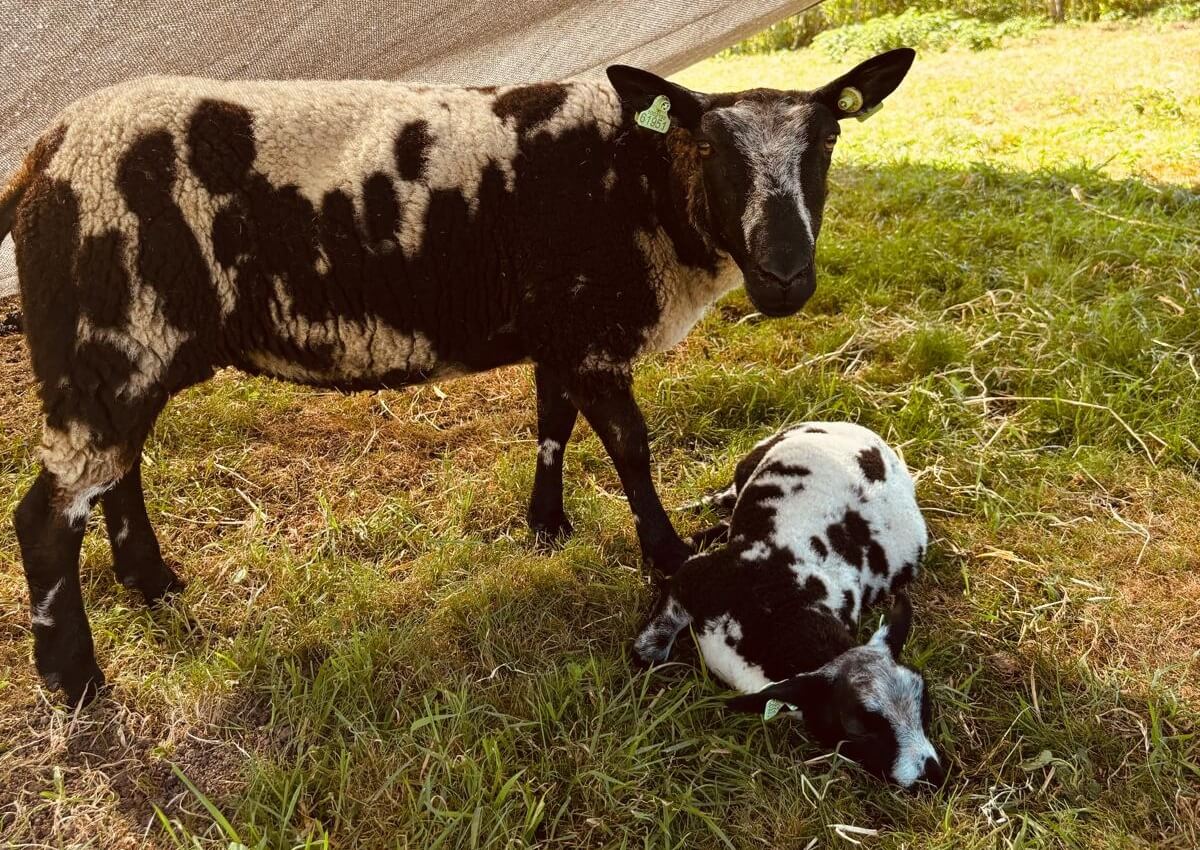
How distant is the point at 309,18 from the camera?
342 cm

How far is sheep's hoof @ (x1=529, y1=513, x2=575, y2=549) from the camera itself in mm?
3756

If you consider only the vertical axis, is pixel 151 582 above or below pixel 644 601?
above

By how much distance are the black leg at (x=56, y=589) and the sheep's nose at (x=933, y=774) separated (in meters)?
2.64

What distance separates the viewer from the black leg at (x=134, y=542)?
10.8 ft

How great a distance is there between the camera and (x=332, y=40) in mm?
3584

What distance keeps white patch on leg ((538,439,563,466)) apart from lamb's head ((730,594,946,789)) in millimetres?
1399

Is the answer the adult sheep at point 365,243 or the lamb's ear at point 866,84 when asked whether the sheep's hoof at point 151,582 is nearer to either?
the adult sheep at point 365,243

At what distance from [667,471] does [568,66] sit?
2016mm

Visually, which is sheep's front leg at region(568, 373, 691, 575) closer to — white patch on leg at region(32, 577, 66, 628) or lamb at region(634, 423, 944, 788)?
lamb at region(634, 423, 944, 788)

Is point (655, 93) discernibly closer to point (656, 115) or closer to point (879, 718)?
point (656, 115)

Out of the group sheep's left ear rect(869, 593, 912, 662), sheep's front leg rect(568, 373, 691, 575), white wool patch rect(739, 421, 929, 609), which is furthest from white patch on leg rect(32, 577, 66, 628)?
sheep's left ear rect(869, 593, 912, 662)

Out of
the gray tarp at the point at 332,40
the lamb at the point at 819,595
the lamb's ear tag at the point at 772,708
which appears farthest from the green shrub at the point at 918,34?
the lamb's ear tag at the point at 772,708

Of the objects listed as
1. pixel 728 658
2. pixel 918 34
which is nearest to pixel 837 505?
pixel 728 658

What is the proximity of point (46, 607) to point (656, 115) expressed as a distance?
2592mm
